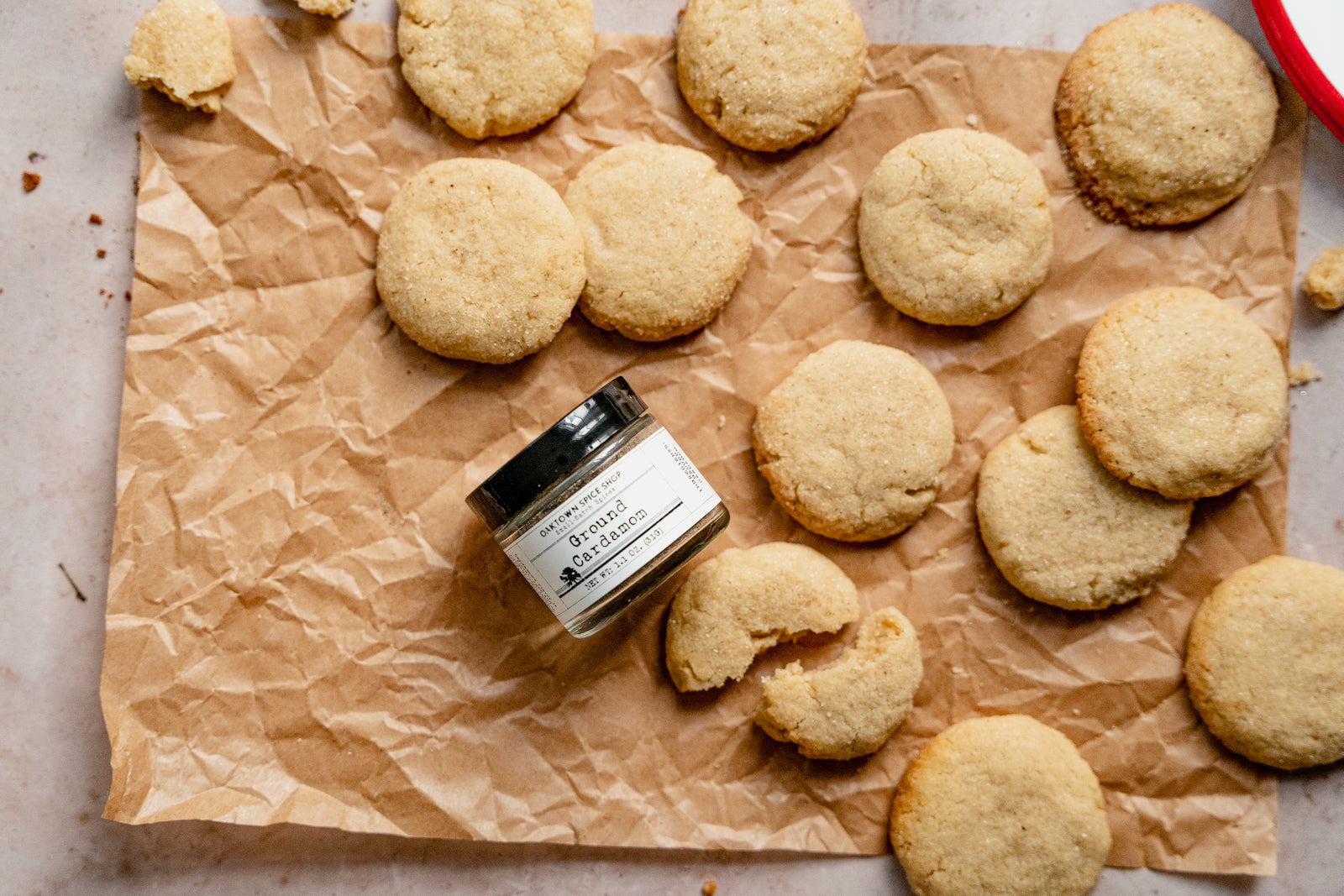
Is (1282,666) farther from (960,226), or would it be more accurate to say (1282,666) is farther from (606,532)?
(606,532)

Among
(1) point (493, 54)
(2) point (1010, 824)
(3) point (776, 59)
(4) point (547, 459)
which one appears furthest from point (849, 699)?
(1) point (493, 54)

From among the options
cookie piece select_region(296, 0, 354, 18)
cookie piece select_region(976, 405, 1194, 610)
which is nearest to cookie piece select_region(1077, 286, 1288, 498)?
cookie piece select_region(976, 405, 1194, 610)

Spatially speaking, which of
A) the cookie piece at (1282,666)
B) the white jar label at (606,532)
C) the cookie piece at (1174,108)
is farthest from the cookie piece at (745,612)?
the cookie piece at (1174,108)

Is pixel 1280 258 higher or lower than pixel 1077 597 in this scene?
higher

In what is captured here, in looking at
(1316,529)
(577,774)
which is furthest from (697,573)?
(1316,529)

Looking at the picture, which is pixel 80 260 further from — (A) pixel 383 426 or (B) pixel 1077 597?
(B) pixel 1077 597

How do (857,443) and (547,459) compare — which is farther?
(857,443)
